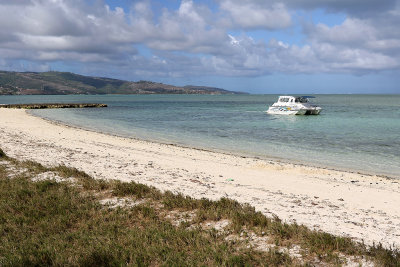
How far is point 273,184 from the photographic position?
1338 cm

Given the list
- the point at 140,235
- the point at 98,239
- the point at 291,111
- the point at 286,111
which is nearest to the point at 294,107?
the point at 291,111

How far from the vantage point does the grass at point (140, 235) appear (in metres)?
5.06

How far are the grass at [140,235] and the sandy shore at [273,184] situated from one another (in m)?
1.35

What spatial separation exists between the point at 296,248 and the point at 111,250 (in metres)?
3.09

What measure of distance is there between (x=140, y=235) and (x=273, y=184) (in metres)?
8.52

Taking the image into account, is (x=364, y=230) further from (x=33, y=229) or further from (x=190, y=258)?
(x=33, y=229)

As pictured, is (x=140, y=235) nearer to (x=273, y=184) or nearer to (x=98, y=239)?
(x=98, y=239)

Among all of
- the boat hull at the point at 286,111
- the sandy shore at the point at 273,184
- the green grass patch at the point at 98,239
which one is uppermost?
the boat hull at the point at 286,111

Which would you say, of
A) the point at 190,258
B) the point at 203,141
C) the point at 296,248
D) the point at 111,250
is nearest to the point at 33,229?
the point at 111,250

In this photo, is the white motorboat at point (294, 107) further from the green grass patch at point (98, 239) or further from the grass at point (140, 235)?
the green grass patch at point (98, 239)

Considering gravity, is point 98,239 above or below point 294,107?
below

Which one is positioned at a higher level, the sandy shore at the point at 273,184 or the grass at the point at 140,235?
the grass at the point at 140,235

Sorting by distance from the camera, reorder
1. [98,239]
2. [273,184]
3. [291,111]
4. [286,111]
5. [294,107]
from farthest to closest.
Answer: [286,111], [291,111], [294,107], [273,184], [98,239]

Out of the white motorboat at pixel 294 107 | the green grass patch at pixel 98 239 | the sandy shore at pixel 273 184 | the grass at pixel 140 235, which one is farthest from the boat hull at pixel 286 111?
the green grass patch at pixel 98 239
